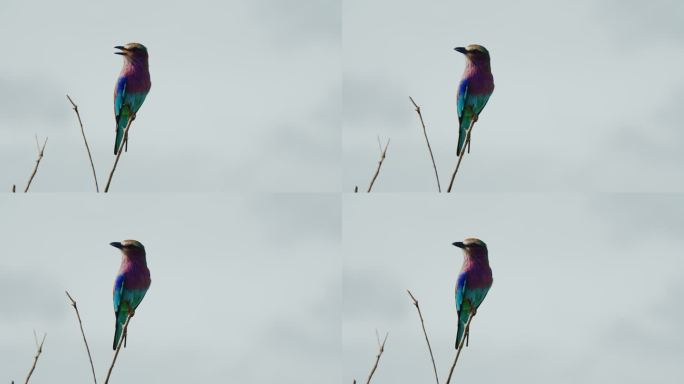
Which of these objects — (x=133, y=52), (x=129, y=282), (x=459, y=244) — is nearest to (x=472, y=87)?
(x=459, y=244)

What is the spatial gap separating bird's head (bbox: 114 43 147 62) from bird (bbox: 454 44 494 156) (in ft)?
2.82

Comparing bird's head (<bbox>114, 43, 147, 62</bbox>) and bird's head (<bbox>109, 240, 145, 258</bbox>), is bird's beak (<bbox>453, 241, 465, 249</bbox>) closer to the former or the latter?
bird's head (<bbox>109, 240, 145, 258</bbox>)

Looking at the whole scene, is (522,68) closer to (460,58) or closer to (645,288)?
(460,58)

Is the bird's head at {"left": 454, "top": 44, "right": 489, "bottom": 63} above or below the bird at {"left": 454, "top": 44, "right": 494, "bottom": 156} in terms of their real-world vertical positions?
above

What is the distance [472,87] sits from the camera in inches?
104

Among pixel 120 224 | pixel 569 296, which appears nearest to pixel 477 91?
pixel 569 296

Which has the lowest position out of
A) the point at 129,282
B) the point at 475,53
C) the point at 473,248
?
the point at 129,282

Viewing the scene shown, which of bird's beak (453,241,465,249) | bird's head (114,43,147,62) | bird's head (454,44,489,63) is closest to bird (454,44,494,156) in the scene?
bird's head (454,44,489,63)

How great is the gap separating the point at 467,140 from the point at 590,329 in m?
0.61

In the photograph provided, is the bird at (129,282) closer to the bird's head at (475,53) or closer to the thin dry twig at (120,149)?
the thin dry twig at (120,149)

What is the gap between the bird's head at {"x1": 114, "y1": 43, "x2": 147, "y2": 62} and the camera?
2.65m

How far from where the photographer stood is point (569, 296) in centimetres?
261

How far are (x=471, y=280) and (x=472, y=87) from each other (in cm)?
53

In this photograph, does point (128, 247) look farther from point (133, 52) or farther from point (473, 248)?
point (473, 248)
